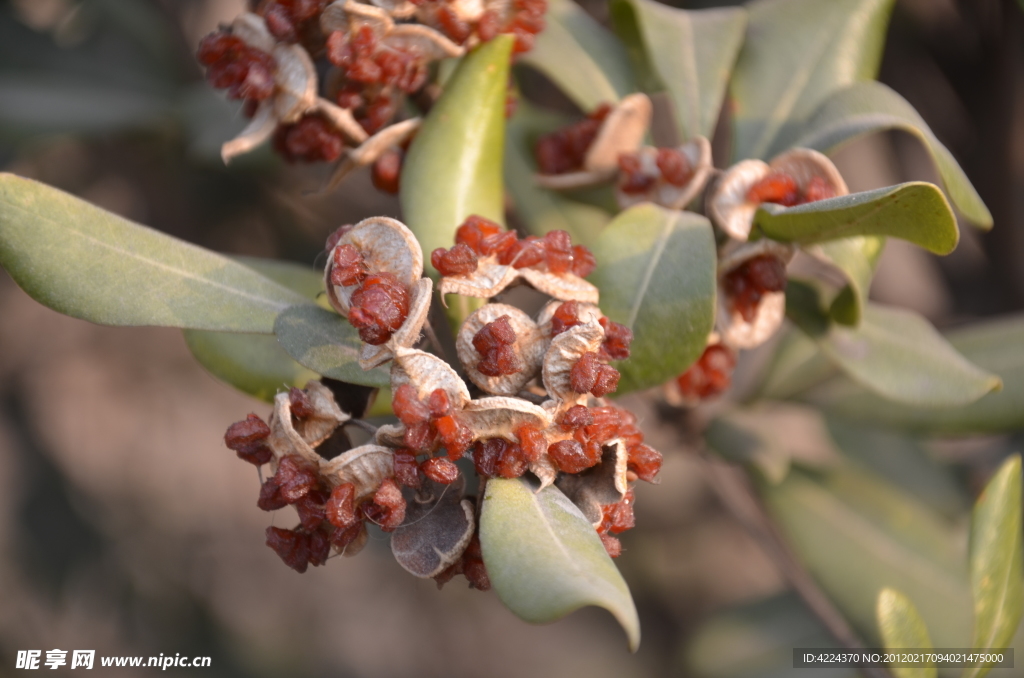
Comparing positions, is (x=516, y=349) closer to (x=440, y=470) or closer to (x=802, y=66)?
(x=440, y=470)

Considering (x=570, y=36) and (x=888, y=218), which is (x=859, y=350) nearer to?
(x=888, y=218)

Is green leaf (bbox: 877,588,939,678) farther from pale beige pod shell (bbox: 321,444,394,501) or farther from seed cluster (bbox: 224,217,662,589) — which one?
pale beige pod shell (bbox: 321,444,394,501)

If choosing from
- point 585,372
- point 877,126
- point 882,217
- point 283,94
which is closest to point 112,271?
point 283,94

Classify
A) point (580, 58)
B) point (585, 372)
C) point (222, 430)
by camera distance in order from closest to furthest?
point (585, 372)
point (580, 58)
point (222, 430)

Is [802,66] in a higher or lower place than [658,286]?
higher

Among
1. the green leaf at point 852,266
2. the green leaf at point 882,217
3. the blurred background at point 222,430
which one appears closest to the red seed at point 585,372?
the green leaf at point 882,217

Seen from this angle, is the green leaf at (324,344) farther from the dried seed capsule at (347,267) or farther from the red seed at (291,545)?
the red seed at (291,545)

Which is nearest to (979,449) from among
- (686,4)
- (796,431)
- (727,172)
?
(796,431)
